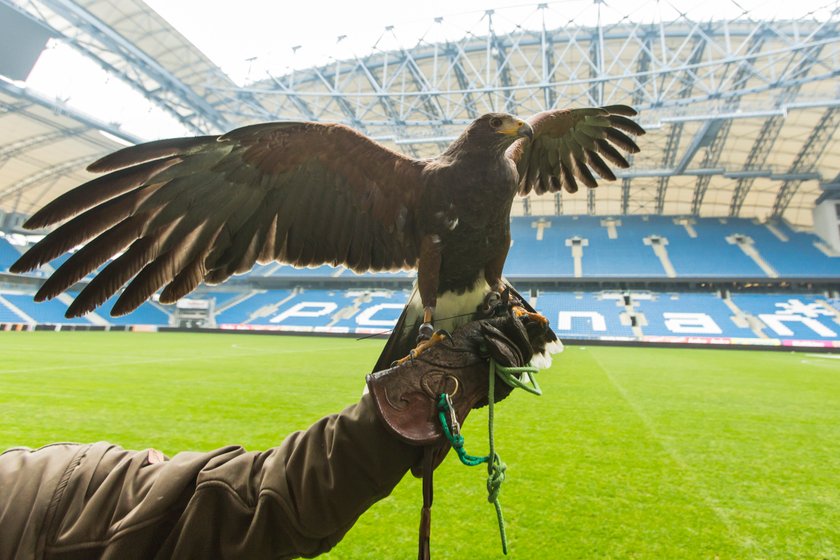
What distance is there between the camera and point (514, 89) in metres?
13.6

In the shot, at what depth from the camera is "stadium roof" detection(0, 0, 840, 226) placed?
12.9m

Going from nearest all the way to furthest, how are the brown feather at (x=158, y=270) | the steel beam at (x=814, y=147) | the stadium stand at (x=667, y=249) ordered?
the brown feather at (x=158, y=270), the steel beam at (x=814, y=147), the stadium stand at (x=667, y=249)

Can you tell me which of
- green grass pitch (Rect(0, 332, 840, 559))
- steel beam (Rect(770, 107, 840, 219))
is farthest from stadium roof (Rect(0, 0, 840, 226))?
green grass pitch (Rect(0, 332, 840, 559))

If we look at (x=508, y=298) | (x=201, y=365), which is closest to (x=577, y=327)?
(x=201, y=365)

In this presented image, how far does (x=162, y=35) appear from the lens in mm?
13586

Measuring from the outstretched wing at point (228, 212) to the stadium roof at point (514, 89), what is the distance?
11.8m

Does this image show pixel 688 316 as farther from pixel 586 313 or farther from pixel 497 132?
pixel 497 132

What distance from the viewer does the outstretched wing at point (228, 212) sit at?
1527 mm

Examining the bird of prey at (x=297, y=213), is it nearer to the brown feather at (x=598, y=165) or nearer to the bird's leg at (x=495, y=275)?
the bird's leg at (x=495, y=275)

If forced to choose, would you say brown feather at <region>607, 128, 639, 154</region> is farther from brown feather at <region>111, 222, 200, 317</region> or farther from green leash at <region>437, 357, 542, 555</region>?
brown feather at <region>111, 222, 200, 317</region>

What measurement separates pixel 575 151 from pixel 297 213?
6.14 feet

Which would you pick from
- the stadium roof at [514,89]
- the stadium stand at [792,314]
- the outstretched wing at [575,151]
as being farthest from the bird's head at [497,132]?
the stadium stand at [792,314]

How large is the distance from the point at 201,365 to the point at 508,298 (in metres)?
8.19

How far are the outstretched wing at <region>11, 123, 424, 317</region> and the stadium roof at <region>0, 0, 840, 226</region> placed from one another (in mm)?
11753
